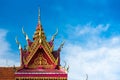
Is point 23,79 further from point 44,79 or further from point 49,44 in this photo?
point 49,44

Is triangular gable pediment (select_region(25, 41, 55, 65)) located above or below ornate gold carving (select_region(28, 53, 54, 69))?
above

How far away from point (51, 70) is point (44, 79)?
3.21ft

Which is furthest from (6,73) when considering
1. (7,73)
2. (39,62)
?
(39,62)

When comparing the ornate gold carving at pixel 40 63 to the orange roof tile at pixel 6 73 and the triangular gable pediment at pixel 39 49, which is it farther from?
the orange roof tile at pixel 6 73

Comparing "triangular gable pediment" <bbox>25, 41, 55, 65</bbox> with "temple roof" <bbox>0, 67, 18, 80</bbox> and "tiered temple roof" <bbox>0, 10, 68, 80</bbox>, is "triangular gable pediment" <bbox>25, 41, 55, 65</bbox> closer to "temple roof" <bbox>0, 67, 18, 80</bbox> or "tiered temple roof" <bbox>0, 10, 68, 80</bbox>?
"tiered temple roof" <bbox>0, 10, 68, 80</bbox>

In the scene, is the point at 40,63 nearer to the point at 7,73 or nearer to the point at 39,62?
the point at 39,62

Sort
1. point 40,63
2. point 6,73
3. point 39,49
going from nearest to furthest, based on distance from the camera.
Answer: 1. point 40,63
2. point 39,49
3. point 6,73

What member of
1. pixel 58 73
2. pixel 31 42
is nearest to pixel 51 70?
pixel 58 73

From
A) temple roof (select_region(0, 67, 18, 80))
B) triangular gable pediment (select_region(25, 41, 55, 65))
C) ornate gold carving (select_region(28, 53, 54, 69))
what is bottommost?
temple roof (select_region(0, 67, 18, 80))

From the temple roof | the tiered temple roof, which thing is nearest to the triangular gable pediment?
the tiered temple roof

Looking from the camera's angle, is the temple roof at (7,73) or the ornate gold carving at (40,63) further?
the temple roof at (7,73)

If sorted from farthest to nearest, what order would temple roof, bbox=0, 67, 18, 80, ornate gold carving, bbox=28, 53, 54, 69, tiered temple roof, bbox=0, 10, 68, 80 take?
temple roof, bbox=0, 67, 18, 80 → ornate gold carving, bbox=28, 53, 54, 69 → tiered temple roof, bbox=0, 10, 68, 80

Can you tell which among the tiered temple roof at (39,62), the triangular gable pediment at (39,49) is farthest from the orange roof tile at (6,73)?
the triangular gable pediment at (39,49)

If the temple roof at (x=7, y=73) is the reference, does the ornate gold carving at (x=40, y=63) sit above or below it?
above
